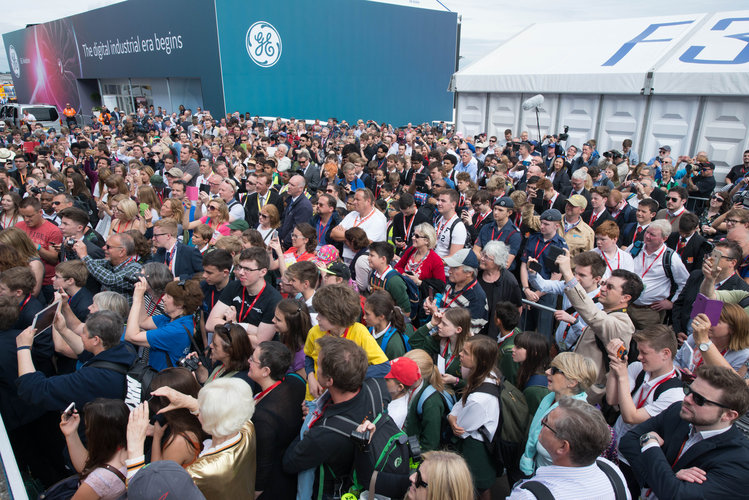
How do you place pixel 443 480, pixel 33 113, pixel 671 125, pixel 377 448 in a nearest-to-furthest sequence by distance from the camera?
pixel 443 480, pixel 377 448, pixel 671 125, pixel 33 113

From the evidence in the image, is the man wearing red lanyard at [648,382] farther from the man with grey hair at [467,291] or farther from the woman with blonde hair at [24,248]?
the woman with blonde hair at [24,248]

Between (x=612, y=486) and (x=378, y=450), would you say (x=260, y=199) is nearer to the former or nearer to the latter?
(x=378, y=450)

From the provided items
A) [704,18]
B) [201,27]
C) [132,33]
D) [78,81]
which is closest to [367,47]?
[201,27]

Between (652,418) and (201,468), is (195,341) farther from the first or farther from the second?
(652,418)

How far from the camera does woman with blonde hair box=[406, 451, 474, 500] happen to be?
195 centimetres

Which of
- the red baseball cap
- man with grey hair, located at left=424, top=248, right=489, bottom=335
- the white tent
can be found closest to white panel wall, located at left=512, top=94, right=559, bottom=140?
the white tent

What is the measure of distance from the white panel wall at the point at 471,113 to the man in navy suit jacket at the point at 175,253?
41.4ft

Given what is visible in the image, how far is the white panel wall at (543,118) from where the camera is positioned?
13.4m

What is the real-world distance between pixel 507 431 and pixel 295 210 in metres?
4.31

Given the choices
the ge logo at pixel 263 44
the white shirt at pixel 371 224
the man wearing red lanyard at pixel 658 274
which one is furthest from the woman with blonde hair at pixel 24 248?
the ge logo at pixel 263 44

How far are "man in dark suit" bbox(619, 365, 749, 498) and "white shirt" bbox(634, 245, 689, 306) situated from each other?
2764 millimetres

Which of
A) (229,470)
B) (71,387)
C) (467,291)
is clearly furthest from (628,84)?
(71,387)

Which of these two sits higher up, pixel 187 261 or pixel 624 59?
pixel 624 59

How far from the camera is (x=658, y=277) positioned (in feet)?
15.3
